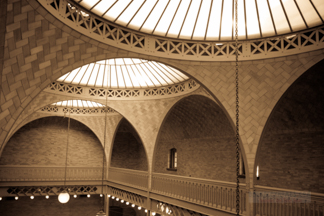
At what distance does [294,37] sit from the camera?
32.4 feet

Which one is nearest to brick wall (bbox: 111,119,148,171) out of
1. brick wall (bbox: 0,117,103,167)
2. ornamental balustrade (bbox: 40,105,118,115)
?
brick wall (bbox: 0,117,103,167)

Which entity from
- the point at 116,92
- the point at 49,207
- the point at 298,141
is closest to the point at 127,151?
the point at 49,207

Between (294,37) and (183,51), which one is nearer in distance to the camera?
(294,37)

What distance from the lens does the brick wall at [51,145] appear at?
2214 centimetres

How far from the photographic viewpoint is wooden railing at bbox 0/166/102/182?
19766 mm

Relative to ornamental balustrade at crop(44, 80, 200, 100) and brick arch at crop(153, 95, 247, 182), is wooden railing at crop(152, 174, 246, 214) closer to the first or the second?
brick arch at crop(153, 95, 247, 182)

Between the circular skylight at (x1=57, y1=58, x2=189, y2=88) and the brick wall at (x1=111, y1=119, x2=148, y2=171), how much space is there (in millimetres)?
7760

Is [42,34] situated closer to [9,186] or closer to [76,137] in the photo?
[9,186]

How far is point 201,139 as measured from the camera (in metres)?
18.1

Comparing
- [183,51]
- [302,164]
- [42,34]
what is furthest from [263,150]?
[42,34]

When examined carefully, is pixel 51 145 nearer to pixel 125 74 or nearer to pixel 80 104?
pixel 80 104

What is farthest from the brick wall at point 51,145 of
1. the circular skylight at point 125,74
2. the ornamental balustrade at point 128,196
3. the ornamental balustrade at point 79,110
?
the circular skylight at point 125,74

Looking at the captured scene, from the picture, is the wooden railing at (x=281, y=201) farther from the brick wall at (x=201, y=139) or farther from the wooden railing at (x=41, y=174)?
the wooden railing at (x=41, y=174)

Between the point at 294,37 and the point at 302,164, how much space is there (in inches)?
224
